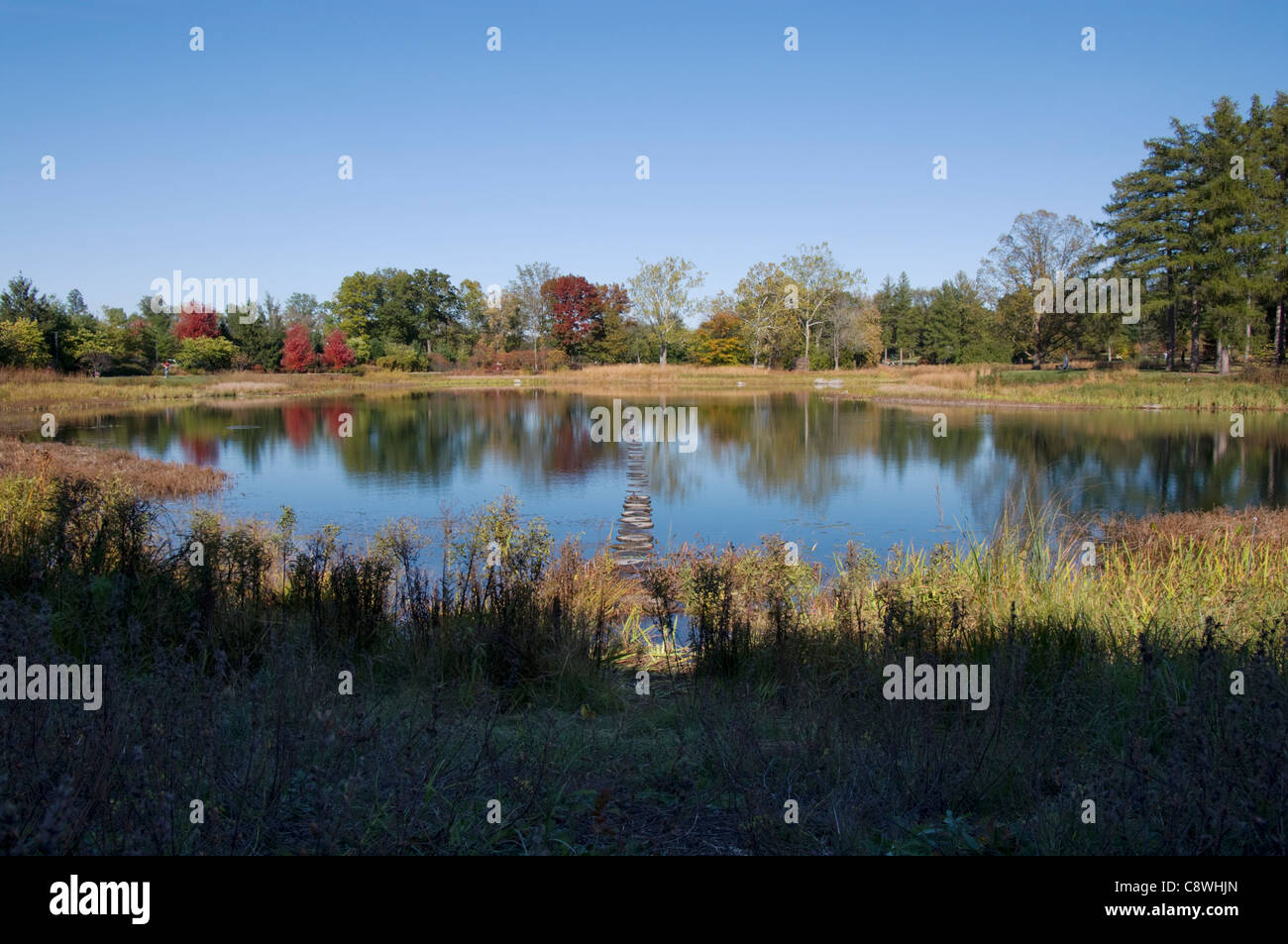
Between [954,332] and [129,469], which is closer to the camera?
[129,469]

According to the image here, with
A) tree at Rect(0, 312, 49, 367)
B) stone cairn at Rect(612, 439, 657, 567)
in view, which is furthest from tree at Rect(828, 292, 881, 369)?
tree at Rect(0, 312, 49, 367)

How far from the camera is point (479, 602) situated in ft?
18.7

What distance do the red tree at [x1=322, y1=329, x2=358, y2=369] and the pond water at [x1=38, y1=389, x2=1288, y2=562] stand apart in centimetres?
2646

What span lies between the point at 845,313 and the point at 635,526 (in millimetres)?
54694

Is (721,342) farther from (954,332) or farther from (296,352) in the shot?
(296,352)

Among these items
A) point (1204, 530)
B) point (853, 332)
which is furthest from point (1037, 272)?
point (1204, 530)

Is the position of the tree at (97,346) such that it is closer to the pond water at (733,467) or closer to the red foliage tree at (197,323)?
the red foliage tree at (197,323)

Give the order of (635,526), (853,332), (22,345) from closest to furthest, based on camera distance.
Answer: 1. (635,526)
2. (22,345)
3. (853,332)

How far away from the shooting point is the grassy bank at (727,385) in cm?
3312

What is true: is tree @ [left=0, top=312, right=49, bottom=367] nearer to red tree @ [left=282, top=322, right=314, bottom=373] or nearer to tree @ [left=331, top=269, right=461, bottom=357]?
red tree @ [left=282, top=322, right=314, bottom=373]

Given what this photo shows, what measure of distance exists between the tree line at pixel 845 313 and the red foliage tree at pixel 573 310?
0.15m

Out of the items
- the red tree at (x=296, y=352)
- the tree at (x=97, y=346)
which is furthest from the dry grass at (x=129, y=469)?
the red tree at (x=296, y=352)

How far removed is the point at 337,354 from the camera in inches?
2382
